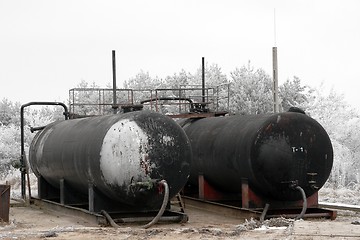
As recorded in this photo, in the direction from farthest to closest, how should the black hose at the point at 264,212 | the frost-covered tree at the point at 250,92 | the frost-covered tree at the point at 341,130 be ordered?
the frost-covered tree at the point at 250,92
the frost-covered tree at the point at 341,130
the black hose at the point at 264,212

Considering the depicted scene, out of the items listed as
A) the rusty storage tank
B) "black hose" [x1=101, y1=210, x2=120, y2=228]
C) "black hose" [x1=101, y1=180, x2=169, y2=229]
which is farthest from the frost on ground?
"black hose" [x1=101, y1=210, x2=120, y2=228]

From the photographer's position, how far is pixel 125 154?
42.8 feet

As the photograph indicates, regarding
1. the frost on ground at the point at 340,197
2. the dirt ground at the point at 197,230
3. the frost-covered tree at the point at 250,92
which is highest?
the frost-covered tree at the point at 250,92

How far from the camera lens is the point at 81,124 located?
51.2 ft

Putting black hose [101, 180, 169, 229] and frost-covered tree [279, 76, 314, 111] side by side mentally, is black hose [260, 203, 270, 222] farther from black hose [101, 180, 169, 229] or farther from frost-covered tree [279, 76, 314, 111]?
frost-covered tree [279, 76, 314, 111]

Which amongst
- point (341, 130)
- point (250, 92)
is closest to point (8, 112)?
point (250, 92)

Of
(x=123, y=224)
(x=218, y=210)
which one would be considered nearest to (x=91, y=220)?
(x=123, y=224)

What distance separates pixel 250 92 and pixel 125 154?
37254 mm

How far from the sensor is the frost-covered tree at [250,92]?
158 feet

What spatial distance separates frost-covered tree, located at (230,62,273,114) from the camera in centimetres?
4816

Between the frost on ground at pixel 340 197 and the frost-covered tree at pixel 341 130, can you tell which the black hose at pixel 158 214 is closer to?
the frost on ground at pixel 340 197

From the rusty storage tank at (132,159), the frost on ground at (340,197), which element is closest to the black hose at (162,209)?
the rusty storage tank at (132,159)

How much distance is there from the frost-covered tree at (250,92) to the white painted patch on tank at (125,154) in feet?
111

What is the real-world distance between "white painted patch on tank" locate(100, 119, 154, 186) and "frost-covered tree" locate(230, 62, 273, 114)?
33.9 meters
